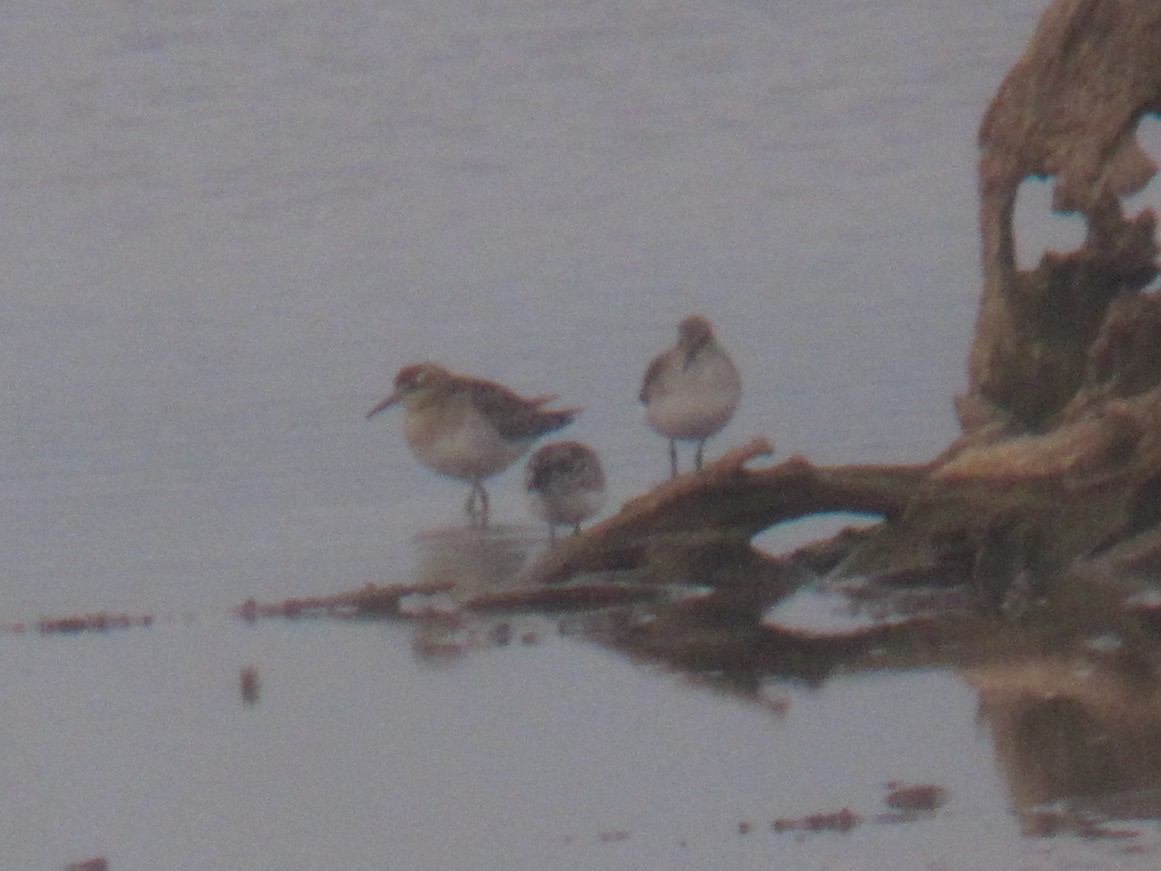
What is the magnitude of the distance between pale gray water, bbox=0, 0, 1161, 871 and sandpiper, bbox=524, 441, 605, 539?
441 mm

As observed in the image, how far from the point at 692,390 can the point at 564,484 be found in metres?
1.15

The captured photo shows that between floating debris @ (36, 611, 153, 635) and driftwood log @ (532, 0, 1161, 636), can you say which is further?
floating debris @ (36, 611, 153, 635)

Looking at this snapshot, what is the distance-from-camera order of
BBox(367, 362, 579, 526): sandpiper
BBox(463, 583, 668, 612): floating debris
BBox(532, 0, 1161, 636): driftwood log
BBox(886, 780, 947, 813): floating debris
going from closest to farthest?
1. BBox(886, 780, 947, 813): floating debris
2. BBox(532, 0, 1161, 636): driftwood log
3. BBox(463, 583, 668, 612): floating debris
4. BBox(367, 362, 579, 526): sandpiper

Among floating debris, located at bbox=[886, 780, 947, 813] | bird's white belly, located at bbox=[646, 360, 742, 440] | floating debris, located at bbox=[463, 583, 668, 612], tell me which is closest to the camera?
floating debris, located at bbox=[886, 780, 947, 813]

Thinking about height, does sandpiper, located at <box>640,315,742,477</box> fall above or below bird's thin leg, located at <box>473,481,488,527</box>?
above

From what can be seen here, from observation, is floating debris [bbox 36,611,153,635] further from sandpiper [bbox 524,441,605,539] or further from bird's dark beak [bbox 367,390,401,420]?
bird's dark beak [bbox 367,390,401,420]

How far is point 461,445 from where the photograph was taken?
1045cm

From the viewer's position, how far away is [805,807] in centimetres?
552

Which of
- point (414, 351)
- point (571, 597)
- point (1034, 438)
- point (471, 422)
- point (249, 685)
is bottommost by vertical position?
point (249, 685)

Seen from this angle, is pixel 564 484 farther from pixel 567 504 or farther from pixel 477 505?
pixel 477 505

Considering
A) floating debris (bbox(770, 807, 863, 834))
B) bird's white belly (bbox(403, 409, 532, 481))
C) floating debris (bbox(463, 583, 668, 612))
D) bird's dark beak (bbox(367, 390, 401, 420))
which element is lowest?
floating debris (bbox(770, 807, 863, 834))

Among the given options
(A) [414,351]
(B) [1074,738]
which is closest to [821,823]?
(B) [1074,738]

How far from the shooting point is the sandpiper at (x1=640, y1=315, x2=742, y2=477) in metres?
10.4

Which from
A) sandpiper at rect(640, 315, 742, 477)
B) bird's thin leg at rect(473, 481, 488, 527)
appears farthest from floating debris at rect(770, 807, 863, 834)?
sandpiper at rect(640, 315, 742, 477)
